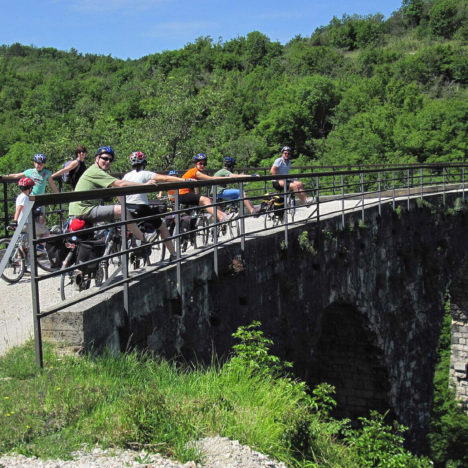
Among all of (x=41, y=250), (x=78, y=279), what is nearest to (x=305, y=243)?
(x=41, y=250)

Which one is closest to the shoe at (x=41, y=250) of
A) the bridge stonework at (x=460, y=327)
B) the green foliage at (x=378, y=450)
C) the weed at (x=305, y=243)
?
the weed at (x=305, y=243)

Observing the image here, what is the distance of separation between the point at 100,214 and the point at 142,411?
9.56ft

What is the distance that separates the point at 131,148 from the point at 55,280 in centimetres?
2049

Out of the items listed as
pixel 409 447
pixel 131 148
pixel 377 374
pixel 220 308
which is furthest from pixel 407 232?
pixel 131 148

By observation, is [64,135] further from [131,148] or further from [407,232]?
[407,232]

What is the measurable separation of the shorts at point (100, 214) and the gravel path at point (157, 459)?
2964 millimetres

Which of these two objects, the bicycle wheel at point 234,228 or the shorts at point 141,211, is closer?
the shorts at point 141,211

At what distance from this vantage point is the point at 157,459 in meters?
3.69

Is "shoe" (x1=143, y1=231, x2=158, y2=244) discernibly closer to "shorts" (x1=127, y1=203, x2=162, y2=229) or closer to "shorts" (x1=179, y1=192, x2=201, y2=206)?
"shorts" (x1=179, y1=192, x2=201, y2=206)

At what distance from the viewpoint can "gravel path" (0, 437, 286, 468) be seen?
3.48 metres

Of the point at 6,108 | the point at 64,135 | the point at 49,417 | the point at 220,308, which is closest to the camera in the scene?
the point at 49,417

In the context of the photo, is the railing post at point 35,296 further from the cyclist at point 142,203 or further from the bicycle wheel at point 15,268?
the bicycle wheel at point 15,268

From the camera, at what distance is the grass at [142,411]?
379 centimetres

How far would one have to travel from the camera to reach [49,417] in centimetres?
392
